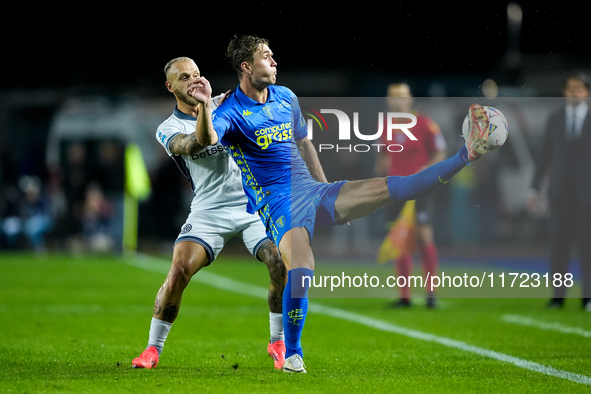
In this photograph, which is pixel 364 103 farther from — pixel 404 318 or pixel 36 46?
pixel 36 46

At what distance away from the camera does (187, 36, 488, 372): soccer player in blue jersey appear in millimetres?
5070

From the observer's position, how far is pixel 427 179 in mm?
5352

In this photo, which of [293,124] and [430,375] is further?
[293,124]

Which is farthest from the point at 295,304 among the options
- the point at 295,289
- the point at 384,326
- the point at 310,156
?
the point at 384,326

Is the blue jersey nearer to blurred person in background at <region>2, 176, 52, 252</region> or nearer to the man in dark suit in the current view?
the man in dark suit

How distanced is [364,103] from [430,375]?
2180mm

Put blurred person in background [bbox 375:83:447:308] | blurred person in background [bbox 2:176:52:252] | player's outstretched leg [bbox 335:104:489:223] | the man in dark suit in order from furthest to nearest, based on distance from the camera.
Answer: blurred person in background [bbox 2:176:52:252], the man in dark suit, blurred person in background [bbox 375:83:447:308], player's outstretched leg [bbox 335:104:489:223]

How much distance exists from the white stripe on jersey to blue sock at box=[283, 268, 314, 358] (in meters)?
0.93

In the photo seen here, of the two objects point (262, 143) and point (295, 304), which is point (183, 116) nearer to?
point (262, 143)

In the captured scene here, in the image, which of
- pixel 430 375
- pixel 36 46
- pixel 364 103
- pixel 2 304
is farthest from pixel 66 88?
pixel 430 375

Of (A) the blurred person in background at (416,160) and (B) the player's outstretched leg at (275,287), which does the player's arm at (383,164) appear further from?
(B) the player's outstretched leg at (275,287)

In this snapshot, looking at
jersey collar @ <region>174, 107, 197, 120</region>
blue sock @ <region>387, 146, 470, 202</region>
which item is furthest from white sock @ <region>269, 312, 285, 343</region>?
jersey collar @ <region>174, 107, 197, 120</region>

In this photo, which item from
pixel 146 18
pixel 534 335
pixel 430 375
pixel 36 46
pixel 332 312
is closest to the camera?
pixel 430 375

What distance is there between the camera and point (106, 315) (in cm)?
845
